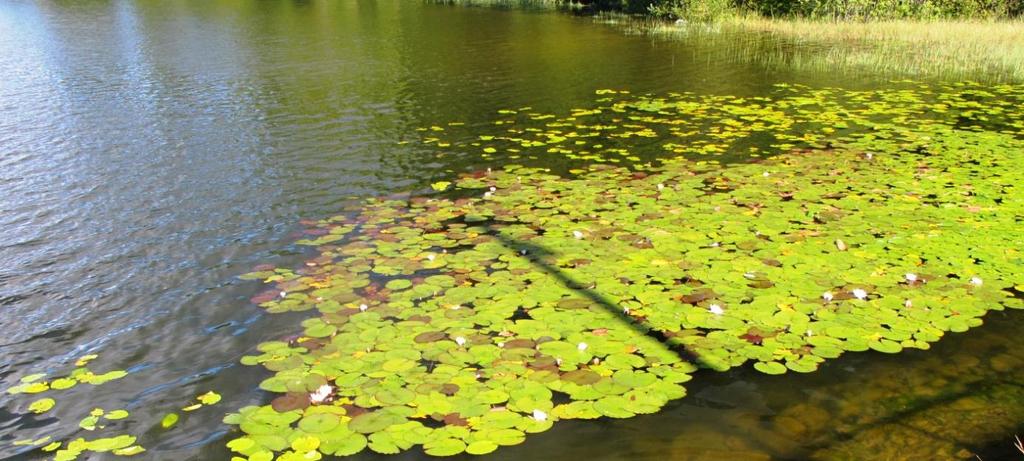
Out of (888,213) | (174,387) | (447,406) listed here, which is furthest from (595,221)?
(174,387)

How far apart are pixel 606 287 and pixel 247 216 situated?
214 inches

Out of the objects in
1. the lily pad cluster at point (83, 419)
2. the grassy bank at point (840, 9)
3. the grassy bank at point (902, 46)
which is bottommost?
the lily pad cluster at point (83, 419)

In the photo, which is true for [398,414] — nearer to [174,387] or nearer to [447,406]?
[447,406]

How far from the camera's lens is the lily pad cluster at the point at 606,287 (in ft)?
18.2

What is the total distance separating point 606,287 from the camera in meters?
7.50

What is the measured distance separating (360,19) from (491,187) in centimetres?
3585

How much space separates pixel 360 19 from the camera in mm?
43719

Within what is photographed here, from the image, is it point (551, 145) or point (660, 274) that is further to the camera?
point (551, 145)

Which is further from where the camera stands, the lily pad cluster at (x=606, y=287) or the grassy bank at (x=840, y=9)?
the grassy bank at (x=840, y=9)

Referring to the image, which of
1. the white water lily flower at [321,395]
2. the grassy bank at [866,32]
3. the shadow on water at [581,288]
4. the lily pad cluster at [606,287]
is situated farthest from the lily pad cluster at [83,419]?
the grassy bank at [866,32]

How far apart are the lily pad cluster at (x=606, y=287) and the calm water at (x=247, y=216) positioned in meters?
0.32

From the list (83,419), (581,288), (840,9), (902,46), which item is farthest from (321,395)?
(840,9)

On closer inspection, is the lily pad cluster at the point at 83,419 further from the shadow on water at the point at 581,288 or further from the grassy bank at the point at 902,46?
the grassy bank at the point at 902,46

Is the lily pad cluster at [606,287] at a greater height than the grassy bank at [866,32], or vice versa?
the grassy bank at [866,32]
